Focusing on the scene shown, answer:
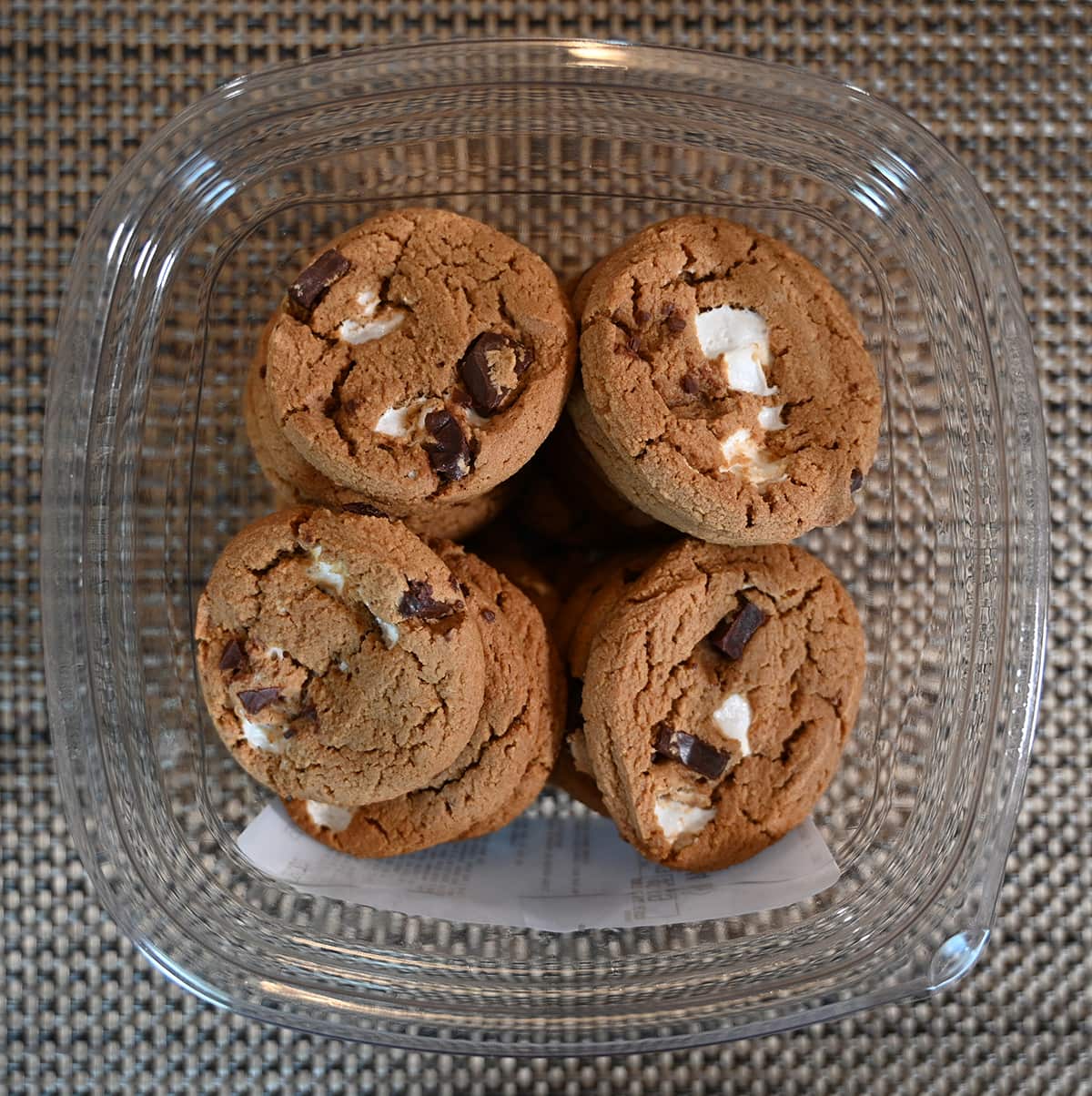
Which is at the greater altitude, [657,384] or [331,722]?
[657,384]

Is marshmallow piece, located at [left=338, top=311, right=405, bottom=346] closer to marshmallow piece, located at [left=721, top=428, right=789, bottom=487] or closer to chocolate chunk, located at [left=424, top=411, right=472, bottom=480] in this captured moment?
chocolate chunk, located at [left=424, top=411, right=472, bottom=480]

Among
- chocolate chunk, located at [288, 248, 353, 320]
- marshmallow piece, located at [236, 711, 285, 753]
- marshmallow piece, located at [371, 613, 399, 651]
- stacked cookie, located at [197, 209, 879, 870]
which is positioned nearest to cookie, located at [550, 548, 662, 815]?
stacked cookie, located at [197, 209, 879, 870]

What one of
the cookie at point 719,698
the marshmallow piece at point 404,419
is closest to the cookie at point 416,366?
the marshmallow piece at point 404,419

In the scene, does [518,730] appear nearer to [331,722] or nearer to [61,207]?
[331,722]

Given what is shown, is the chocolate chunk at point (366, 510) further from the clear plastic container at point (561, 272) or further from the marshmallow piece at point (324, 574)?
the clear plastic container at point (561, 272)

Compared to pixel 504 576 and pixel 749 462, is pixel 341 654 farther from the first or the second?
pixel 749 462

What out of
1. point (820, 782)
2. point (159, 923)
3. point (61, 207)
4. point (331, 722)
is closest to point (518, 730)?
point (331, 722)
